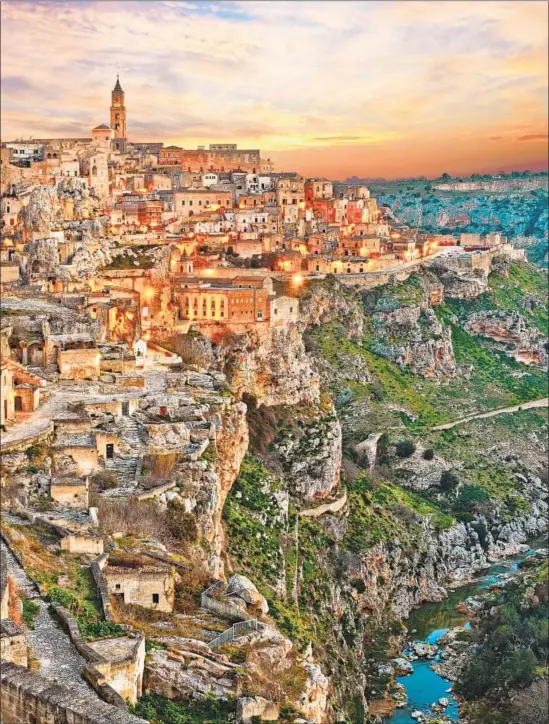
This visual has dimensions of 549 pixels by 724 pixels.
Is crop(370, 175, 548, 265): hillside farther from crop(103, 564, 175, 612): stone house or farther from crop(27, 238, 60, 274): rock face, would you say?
crop(103, 564, 175, 612): stone house

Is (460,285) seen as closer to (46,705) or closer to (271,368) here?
(271,368)

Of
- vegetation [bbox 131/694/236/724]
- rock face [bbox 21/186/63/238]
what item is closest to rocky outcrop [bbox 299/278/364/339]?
rock face [bbox 21/186/63/238]

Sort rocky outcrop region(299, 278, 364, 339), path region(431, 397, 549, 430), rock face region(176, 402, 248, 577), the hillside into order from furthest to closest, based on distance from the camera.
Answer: the hillside, path region(431, 397, 549, 430), rocky outcrop region(299, 278, 364, 339), rock face region(176, 402, 248, 577)

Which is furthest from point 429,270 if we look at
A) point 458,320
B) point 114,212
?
point 114,212

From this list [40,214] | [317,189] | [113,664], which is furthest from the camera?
[317,189]

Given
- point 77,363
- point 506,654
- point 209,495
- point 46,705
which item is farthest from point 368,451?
point 46,705

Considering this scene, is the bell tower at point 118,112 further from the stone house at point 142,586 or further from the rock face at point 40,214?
the stone house at point 142,586
